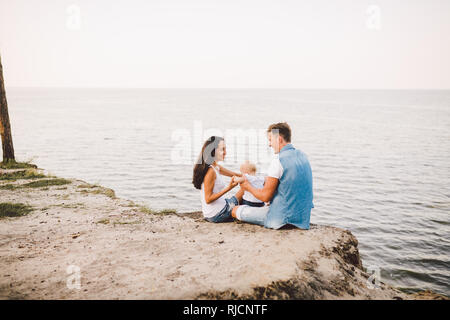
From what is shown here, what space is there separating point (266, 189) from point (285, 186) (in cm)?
39

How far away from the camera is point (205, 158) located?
21.6 feet

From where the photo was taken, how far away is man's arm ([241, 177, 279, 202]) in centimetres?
585

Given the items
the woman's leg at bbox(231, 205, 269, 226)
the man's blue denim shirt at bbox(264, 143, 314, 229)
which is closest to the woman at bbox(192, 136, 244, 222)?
the woman's leg at bbox(231, 205, 269, 226)

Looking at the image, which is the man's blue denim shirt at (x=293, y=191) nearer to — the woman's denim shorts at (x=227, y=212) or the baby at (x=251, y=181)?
the baby at (x=251, y=181)

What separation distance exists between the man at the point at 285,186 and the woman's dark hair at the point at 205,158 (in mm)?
950

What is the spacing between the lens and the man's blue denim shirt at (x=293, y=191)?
5723mm

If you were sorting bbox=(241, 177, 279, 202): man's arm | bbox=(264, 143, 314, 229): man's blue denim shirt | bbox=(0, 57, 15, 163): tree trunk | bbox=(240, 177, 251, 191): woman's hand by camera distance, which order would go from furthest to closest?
1. bbox=(0, 57, 15, 163): tree trunk
2. bbox=(240, 177, 251, 191): woman's hand
3. bbox=(241, 177, 279, 202): man's arm
4. bbox=(264, 143, 314, 229): man's blue denim shirt

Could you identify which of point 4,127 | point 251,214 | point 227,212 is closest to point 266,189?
point 251,214

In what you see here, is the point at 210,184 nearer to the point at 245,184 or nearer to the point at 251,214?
the point at 245,184

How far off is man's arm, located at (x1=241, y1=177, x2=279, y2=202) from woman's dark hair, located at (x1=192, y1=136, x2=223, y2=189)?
3.20 feet

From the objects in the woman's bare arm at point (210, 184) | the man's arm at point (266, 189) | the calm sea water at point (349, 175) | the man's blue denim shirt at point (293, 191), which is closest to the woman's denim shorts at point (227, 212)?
the woman's bare arm at point (210, 184)

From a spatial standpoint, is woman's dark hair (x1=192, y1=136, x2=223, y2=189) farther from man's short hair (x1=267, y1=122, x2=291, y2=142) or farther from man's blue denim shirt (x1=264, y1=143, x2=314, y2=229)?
man's blue denim shirt (x1=264, y1=143, x2=314, y2=229)
